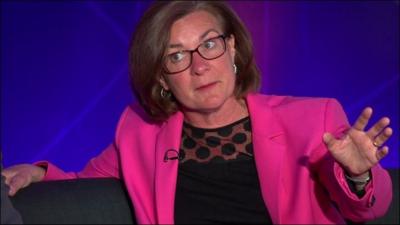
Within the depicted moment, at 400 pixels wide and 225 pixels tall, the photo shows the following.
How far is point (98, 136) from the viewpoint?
2.79 m

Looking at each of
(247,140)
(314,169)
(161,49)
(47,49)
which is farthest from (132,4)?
(314,169)

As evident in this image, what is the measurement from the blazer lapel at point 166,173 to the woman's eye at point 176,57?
A: 0.21 metres

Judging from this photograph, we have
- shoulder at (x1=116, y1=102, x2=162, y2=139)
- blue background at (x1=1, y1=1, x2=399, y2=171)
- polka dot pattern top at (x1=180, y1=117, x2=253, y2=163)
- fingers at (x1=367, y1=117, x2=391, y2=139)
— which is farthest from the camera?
blue background at (x1=1, y1=1, x2=399, y2=171)

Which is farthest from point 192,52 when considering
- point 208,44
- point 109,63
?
point 109,63

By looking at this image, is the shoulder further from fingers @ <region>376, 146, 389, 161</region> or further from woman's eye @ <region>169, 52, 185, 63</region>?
fingers @ <region>376, 146, 389, 161</region>

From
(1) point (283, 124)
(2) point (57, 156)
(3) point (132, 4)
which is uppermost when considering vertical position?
(3) point (132, 4)

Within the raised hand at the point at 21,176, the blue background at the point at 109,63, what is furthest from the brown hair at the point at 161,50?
the blue background at the point at 109,63

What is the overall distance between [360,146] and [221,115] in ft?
1.66

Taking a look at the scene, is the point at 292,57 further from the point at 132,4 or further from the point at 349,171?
the point at 349,171

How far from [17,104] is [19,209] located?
1315 millimetres

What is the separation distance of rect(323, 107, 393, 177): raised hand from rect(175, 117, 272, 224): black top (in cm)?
34

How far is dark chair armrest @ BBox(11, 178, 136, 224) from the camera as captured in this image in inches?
60.8

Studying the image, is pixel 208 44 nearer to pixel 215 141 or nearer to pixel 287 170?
pixel 215 141

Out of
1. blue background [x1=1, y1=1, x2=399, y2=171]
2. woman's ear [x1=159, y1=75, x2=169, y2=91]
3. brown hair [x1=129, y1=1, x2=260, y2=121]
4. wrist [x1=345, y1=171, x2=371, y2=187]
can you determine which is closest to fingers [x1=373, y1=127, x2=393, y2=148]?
wrist [x1=345, y1=171, x2=371, y2=187]
